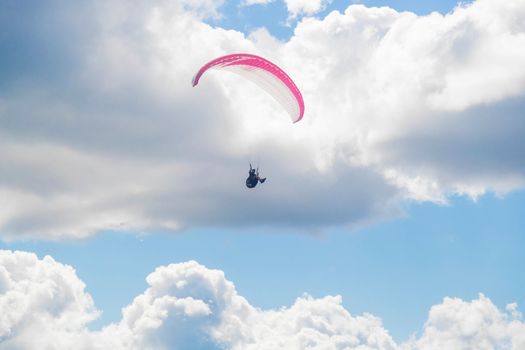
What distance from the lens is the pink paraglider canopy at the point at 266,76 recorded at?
60.8m

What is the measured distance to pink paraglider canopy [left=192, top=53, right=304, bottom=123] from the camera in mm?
60812

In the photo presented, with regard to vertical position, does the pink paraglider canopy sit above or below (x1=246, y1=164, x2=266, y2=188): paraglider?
above

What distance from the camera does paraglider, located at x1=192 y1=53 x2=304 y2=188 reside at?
60.9m

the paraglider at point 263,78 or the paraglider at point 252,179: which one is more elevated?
the paraglider at point 263,78

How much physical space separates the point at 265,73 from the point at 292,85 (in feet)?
9.56

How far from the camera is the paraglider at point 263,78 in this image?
6087 cm

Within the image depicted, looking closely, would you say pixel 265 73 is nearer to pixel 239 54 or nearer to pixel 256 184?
pixel 239 54

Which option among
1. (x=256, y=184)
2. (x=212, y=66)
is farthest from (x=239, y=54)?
(x=256, y=184)

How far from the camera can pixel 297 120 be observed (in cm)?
6794

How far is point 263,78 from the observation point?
2625 inches

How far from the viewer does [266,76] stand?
65.9 m

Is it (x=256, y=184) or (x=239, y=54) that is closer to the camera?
(x=239, y=54)

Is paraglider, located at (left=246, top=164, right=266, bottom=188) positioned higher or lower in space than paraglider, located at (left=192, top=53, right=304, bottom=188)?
lower

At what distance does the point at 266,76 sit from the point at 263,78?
31.9 inches
